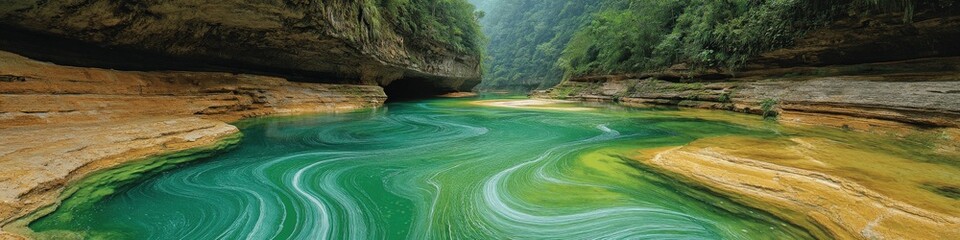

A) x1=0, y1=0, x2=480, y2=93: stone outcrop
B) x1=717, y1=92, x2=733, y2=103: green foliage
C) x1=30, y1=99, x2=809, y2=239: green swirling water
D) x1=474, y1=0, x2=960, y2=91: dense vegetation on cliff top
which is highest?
x1=474, y1=0, x2=960, y2=91: dense vegetation on cliff top

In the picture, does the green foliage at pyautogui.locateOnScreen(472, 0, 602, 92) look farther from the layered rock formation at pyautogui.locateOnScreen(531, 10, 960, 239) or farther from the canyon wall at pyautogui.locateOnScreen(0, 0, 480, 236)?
the canyon wall at pyautogui.locateOnScreen(0, 0, 480, 236)

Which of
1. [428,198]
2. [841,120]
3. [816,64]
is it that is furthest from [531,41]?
[428,198]

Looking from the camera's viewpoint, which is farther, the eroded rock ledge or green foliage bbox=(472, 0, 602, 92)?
green foliage bbox=(472, 0, 602, 92)

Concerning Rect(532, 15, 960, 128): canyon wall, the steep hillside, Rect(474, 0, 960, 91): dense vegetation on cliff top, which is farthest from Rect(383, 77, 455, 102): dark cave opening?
Rect(532, 15, 960, 128): canyon wall

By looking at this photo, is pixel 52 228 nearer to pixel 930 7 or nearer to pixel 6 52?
pixel 6 52

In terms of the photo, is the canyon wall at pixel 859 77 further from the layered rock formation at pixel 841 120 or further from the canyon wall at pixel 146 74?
the canyon wall at pixel 146 74

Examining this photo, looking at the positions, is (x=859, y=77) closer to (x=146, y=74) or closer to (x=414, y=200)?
(x=414, y=200)
